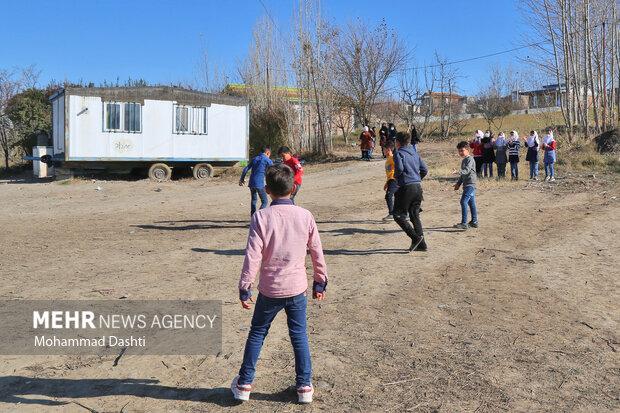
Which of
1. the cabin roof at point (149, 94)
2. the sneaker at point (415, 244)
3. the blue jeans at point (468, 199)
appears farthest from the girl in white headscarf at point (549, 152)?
the cabin roof at point (149, 94)

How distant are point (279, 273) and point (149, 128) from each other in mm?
19295

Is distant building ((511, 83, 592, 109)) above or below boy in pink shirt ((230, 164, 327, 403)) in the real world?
above

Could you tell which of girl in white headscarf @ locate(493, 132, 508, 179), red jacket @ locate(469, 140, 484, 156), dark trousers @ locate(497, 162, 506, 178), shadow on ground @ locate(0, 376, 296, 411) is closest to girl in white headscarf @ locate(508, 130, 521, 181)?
girl in white headscarf @ locate(493, 132, 508, 179)

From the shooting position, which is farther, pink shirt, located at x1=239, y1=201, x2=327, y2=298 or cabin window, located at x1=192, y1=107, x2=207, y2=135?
cabin window, located at x1=192, y1=107, x2=207, y2=135

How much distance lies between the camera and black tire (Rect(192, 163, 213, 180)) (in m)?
23.2

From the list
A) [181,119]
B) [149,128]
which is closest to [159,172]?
[149,128]

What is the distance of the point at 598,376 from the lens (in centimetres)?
432

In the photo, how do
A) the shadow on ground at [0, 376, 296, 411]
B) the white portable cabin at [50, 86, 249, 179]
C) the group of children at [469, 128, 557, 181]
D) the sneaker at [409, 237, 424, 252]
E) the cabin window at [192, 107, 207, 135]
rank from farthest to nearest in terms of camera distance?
1. the cabin window at [192, 107, 207, 135]
2. the white portable cabin at [50, 86, 249, 179]
3. the group of children at [469, 128, 557, 181]
4. the sneaker at [409, 237, 424, 252]
5. the shadow on ground at [0, 376, 296, 411]

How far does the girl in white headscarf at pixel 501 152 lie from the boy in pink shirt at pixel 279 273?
14.3 m

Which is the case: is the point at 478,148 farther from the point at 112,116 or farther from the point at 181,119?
the point at 112,116

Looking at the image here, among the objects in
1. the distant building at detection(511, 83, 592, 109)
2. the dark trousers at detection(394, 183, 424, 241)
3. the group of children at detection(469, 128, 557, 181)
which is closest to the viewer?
the dark trousers at detection(394, 183, 424, 241)

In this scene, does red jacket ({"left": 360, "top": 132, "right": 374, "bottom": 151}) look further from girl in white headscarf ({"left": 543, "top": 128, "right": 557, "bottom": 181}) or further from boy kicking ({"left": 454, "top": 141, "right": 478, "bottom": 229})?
boy kicking ({"left": 454, "top": 141, "right": 478, "bottom": 229})

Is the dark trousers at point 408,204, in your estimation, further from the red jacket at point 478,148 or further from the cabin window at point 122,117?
the cabin window at point 122,117
